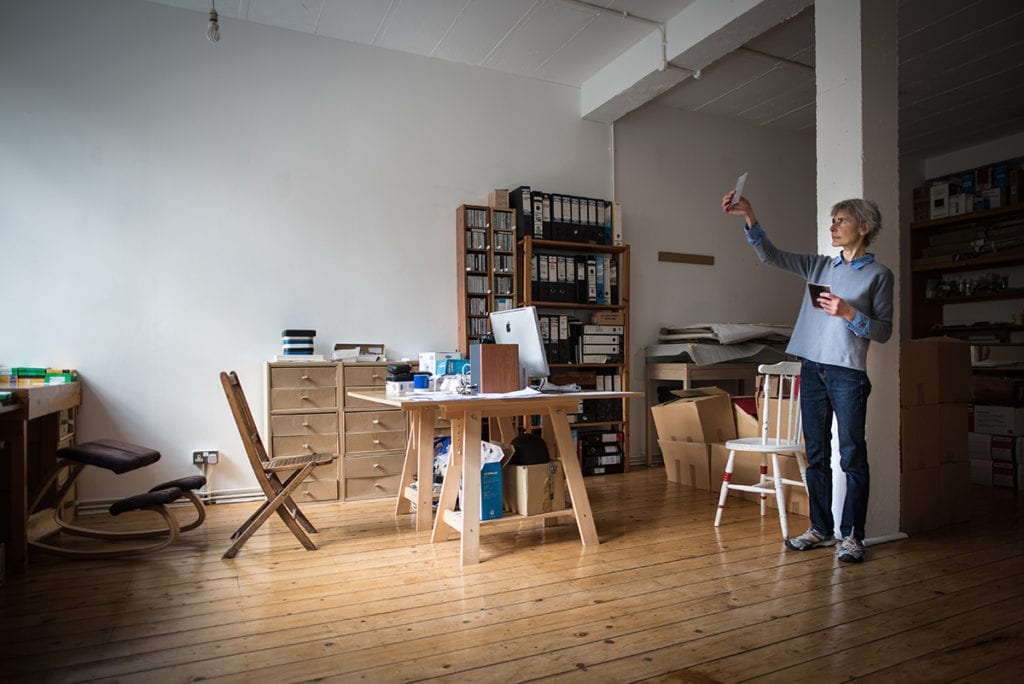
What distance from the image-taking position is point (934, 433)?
3443 millimetres

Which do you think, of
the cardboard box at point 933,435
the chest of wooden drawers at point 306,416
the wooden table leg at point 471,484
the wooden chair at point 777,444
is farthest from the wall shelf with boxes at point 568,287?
the cardboard box at point 933,435

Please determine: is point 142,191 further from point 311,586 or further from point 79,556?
point 311,586

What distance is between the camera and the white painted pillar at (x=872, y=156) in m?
3.12

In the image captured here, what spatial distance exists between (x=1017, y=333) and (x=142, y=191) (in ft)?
24.0

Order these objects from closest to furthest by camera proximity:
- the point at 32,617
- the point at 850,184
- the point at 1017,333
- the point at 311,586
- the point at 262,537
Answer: the point at 32,617 < the point at 311,586 < the point at 850,184 < the point at 262,537 < the point at 1017,333

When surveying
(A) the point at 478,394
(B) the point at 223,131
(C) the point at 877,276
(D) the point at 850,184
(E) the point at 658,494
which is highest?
(B) the point at 223,131

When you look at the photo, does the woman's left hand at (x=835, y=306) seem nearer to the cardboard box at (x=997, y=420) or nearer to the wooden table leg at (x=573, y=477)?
the wooden table leg at (x=573, y=477)

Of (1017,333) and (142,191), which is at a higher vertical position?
(142,191)

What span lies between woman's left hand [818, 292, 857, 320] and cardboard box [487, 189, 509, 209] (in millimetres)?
2609

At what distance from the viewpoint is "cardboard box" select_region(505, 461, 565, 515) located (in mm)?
3191

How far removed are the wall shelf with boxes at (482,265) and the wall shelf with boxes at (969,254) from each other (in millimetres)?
4520

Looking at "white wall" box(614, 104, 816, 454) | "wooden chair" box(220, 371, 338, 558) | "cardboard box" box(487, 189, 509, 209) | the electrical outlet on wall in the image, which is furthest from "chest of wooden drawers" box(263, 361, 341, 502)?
"white wall" box(614, 104, 816, 454)

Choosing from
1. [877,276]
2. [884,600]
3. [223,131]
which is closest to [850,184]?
[877,276]

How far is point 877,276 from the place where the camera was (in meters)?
2.88
